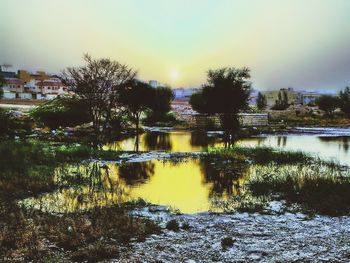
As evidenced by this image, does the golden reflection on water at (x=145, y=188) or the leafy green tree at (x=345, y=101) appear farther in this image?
the leafy green tree at (x=345, y=101)

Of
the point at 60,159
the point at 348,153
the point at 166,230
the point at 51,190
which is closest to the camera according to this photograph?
the point at 166,230

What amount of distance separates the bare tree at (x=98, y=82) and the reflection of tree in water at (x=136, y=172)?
17028 mm

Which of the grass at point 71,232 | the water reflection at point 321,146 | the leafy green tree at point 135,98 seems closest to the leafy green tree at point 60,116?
the leafy green tree at point 135,98

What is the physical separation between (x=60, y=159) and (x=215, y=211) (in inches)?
553

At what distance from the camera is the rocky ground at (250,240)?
28.9ft

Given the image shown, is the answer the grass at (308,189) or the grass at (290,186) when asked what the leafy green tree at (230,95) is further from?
the grass at (308,189)

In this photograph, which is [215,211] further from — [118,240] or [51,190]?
[51,190]

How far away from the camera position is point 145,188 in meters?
17.8

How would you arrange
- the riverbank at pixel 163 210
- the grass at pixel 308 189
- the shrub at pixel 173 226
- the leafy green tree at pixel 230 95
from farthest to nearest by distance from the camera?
1. the leafy green tree at pixel 230 95
2. the grass at pixel 308 189
3. the shrub at pixel 173 226
4. the riverbank at pixel 163 210

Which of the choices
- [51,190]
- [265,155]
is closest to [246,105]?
[265,155]

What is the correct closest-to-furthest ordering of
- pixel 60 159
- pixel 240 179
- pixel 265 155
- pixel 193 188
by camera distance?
1. pixel 193 188
2. pixel 240 179
3. pixel 60 159
4. pixel 265 155

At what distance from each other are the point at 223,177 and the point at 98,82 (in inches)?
1031

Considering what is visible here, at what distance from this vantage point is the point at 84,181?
1828cm

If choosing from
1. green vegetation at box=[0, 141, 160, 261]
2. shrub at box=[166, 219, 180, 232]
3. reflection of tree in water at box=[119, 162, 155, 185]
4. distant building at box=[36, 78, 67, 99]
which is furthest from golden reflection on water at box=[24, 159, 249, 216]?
distant building at box=[36, 78, 67, 99]
